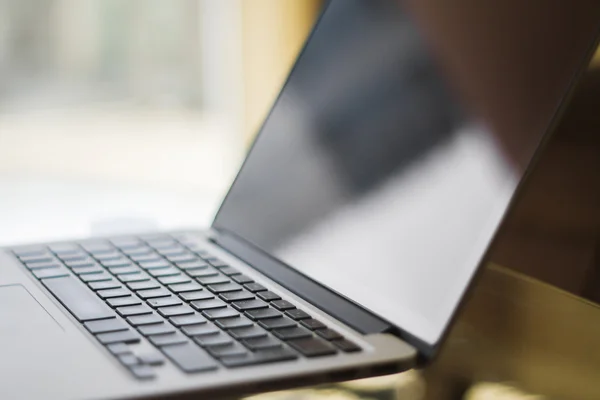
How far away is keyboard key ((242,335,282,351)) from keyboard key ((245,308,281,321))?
0.04m

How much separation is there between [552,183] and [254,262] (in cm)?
24

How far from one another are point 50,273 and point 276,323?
207 mm

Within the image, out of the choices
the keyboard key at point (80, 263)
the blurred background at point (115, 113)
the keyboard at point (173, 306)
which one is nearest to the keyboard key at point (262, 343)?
the keyboard at point (173, 306)

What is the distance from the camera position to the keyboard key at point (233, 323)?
1.70ft

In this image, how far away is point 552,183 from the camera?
0.62 m

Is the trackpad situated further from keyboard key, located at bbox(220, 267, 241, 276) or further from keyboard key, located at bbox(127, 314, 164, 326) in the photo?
keyboard key, located at bbox(220, 267, 241, 276)

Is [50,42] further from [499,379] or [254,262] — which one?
[499,379]

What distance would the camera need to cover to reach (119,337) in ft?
1.62

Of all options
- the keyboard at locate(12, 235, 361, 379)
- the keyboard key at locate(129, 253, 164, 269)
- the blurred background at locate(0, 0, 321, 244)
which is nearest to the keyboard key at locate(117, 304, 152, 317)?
the keyboard at locate(12, 235, 361, 379)

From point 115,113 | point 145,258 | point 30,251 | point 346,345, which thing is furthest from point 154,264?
point 115,113

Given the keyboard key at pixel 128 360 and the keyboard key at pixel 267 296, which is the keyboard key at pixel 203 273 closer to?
the keyboard key at pixel 267 296

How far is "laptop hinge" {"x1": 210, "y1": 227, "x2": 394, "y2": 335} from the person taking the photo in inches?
21.0

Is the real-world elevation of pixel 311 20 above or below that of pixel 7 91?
above

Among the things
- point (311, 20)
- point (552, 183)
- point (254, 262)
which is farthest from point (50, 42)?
point (552, 183)
